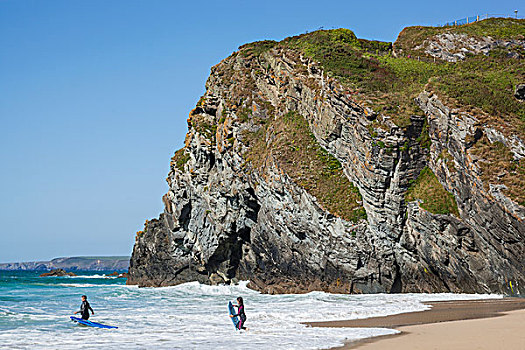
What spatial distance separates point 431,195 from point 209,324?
1599 cm

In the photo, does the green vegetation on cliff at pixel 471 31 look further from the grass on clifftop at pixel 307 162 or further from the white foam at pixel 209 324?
the white foam at pixel 209 324

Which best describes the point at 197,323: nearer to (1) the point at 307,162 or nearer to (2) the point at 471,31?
(1) the point at 307,162

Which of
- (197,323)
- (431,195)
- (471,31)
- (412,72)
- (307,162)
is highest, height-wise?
(471,31)

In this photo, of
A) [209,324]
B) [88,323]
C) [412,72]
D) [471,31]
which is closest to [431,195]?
[412,72]

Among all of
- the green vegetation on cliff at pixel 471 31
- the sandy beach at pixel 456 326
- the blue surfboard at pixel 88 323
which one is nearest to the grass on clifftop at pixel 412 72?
the green vegetation on cliff at pixel 471 31

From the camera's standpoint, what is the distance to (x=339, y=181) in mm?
35125

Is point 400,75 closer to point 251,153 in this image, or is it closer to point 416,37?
point 416,37

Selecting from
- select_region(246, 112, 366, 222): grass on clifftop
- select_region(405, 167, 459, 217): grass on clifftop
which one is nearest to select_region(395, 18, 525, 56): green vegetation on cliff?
select_region(246, 112, 366, 222): grass on clifftop

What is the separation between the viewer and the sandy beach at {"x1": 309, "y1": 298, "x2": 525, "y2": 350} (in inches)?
507

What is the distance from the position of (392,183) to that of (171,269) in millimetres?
24470

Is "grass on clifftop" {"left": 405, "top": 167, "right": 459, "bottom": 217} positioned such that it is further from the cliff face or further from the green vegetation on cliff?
the green vegetation on cliff

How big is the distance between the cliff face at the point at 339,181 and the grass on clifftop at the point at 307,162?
4.3 inches

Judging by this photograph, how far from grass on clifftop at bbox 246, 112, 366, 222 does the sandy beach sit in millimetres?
11076

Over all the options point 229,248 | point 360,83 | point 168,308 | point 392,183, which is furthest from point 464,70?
point 168,308
